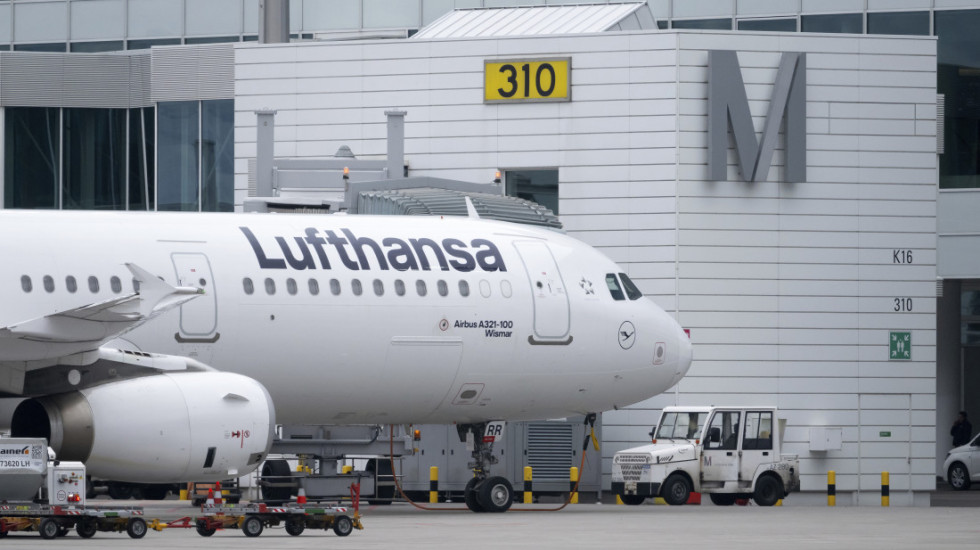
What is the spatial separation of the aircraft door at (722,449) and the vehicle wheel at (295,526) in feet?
43.6

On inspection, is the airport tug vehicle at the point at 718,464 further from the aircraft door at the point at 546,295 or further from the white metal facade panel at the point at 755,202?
the aircraft door at the point at 546,295

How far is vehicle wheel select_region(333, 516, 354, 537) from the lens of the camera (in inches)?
759

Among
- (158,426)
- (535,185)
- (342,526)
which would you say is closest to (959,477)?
(535,185)

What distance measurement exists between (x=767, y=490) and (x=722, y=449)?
3.64 ft

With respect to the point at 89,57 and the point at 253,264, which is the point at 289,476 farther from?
the point at 89,57

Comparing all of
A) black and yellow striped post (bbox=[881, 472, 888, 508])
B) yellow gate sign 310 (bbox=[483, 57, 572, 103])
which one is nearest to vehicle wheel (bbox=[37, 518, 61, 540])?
yellow gate sign 310 (bbox=[483, 57, 572, 103])

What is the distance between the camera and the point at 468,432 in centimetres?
2556

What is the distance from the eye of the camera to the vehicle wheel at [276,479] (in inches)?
1021

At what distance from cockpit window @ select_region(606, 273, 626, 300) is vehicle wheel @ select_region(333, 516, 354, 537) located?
7440mm

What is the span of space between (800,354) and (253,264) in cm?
1600

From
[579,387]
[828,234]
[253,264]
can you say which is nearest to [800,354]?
[828,234]

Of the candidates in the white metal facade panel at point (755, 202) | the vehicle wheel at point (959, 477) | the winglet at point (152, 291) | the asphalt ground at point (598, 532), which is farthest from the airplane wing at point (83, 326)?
the vehicle wheel at point (959, 477)

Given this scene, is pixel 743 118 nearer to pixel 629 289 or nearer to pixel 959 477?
pixel 629 289

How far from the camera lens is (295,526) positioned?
19375 millimetres
